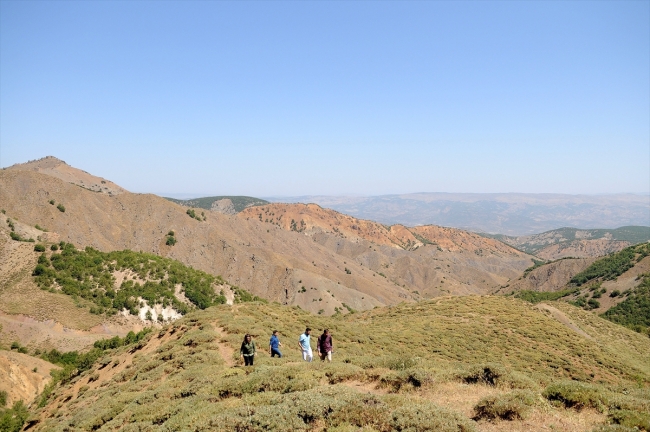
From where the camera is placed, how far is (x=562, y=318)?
41.1 meters

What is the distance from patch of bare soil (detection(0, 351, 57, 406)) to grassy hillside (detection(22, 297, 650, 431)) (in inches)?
359

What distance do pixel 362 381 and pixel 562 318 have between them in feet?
122

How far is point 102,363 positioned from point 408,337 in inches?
901

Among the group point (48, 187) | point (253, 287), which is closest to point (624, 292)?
point (253, 287)

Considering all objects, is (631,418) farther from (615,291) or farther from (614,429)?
(615,291)

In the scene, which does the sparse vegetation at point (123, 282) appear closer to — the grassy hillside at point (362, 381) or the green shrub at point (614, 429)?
the grassy hillside at point (362, 381)

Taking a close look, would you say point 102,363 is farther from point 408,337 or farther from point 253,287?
point 253,287

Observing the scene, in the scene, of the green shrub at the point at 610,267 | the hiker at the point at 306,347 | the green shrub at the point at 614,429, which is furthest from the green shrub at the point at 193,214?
the green shrub at the point at 610,267

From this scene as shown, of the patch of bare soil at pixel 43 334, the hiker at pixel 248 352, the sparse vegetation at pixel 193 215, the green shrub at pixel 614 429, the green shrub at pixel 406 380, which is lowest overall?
the patch of bare soil at pixel 43 334

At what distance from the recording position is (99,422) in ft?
47.0

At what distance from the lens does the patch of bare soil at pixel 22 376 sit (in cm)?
3056

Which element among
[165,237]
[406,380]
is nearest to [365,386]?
[406,380]

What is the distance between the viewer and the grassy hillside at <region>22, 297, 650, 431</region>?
966 cm

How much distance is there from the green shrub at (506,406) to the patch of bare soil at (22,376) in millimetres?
35653
